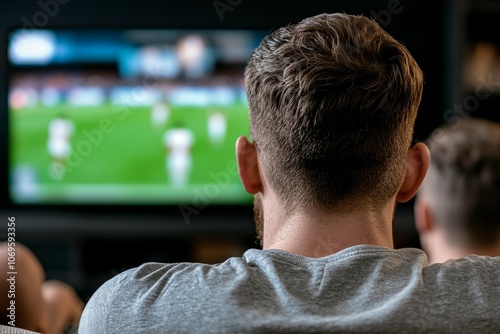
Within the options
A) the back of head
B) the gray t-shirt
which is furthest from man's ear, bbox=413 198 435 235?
the gray t-shirt

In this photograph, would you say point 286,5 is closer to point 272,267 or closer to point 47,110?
point 47,110

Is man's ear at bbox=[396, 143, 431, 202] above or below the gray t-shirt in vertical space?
above

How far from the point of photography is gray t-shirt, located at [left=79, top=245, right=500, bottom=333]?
0.90m

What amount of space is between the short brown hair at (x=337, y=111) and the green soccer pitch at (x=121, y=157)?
297 centimetres

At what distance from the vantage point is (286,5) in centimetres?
419

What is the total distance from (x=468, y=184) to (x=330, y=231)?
0.96 meters

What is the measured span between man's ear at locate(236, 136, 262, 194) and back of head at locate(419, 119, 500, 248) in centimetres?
88

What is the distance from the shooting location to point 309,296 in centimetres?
93

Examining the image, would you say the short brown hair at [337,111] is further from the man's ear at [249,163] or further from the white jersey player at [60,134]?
the white jersey player at [60,134]

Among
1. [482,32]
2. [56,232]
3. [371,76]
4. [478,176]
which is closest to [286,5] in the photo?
[482,32]

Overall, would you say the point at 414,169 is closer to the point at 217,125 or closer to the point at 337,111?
the point at 337,111

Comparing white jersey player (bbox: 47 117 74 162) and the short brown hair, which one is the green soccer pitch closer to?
white jersey player (bbox: 47 117 74 162)

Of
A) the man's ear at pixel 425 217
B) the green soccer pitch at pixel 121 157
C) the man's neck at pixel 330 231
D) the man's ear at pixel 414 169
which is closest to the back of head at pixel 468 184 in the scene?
the man's ear at pixel 425 217

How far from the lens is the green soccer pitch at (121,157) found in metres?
4.09
